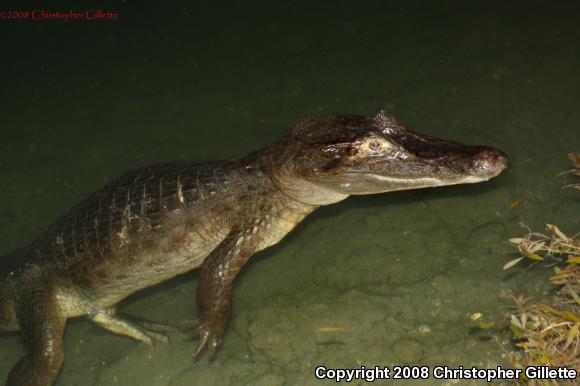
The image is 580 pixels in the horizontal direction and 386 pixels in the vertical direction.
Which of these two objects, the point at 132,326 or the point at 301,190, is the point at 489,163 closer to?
the point at 301,190

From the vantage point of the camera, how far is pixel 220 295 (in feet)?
12.6

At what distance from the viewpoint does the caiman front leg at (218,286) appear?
12.6ft

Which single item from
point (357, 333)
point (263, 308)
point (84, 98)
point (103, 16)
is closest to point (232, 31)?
point (84, 98)

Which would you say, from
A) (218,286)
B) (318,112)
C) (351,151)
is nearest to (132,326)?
(218,286)

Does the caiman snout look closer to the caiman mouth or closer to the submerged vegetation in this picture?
the caiman mouth

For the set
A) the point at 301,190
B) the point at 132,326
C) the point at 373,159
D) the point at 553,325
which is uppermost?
the point at 373,159

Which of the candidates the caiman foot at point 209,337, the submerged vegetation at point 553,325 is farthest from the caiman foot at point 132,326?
the submerged vegetation at point 553,325

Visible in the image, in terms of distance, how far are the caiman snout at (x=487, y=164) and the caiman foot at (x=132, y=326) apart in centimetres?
298

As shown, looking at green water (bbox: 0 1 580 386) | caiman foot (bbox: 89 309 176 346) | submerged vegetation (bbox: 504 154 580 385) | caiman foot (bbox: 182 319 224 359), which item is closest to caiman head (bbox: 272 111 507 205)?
submerged vegetation (bbox: 504 154 580 385)

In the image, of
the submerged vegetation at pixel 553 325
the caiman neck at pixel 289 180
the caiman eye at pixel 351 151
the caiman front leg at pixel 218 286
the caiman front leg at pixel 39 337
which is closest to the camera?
the submerged vegetation at pixel 553 325

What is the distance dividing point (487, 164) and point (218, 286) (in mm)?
2205

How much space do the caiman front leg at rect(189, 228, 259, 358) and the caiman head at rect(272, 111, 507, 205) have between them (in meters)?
0.67

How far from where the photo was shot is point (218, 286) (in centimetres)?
383

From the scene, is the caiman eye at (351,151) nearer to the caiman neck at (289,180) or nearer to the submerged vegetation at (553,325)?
the caiman neck at (289,180)
